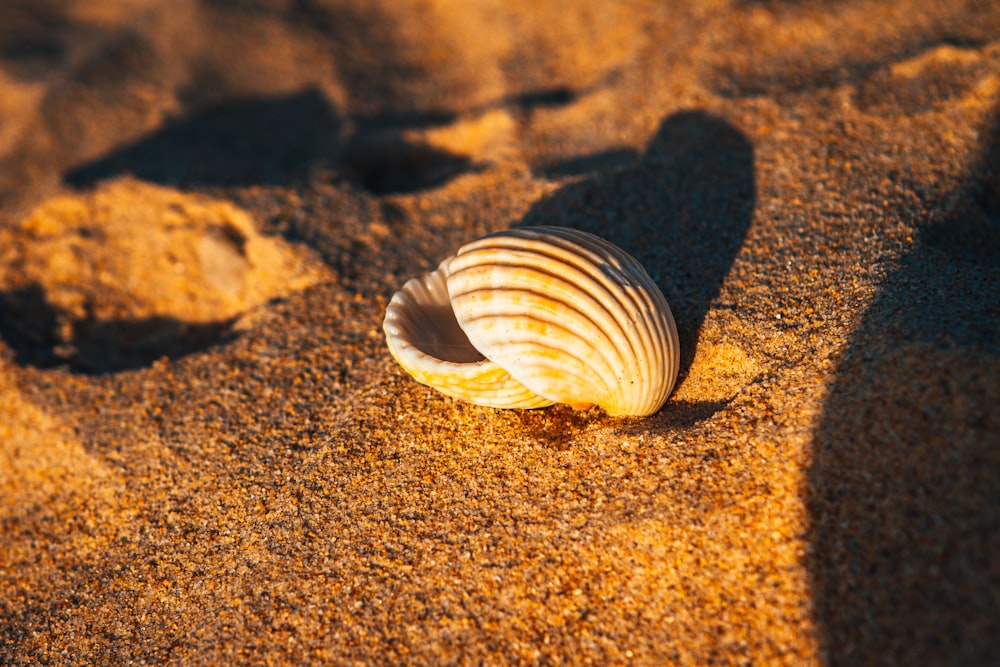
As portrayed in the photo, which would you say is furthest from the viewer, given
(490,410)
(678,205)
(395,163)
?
(395,163)

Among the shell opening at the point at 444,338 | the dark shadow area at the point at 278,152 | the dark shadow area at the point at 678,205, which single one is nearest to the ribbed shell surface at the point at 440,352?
the shell opening at the point at 444,338

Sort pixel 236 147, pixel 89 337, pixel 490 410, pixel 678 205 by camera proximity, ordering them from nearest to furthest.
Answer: pixel 490 410
pixel 678 205
pixel 89 337
pixel 236 147

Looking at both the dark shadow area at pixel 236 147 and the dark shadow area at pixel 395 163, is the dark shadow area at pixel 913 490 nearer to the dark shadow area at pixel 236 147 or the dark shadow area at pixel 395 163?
the dark shadow area at pixel 395 163

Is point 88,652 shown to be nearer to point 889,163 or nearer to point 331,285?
point 331,285

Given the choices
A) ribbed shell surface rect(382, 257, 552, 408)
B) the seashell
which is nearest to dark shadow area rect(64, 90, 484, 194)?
ribbed shell surface rect(382, 257, 552, 408)

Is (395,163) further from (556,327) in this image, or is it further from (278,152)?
(556,327)

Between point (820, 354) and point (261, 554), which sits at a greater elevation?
point (820, 354)

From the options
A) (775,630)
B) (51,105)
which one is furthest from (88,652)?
(51,105)

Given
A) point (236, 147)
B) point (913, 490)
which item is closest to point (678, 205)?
point (913, 490)
